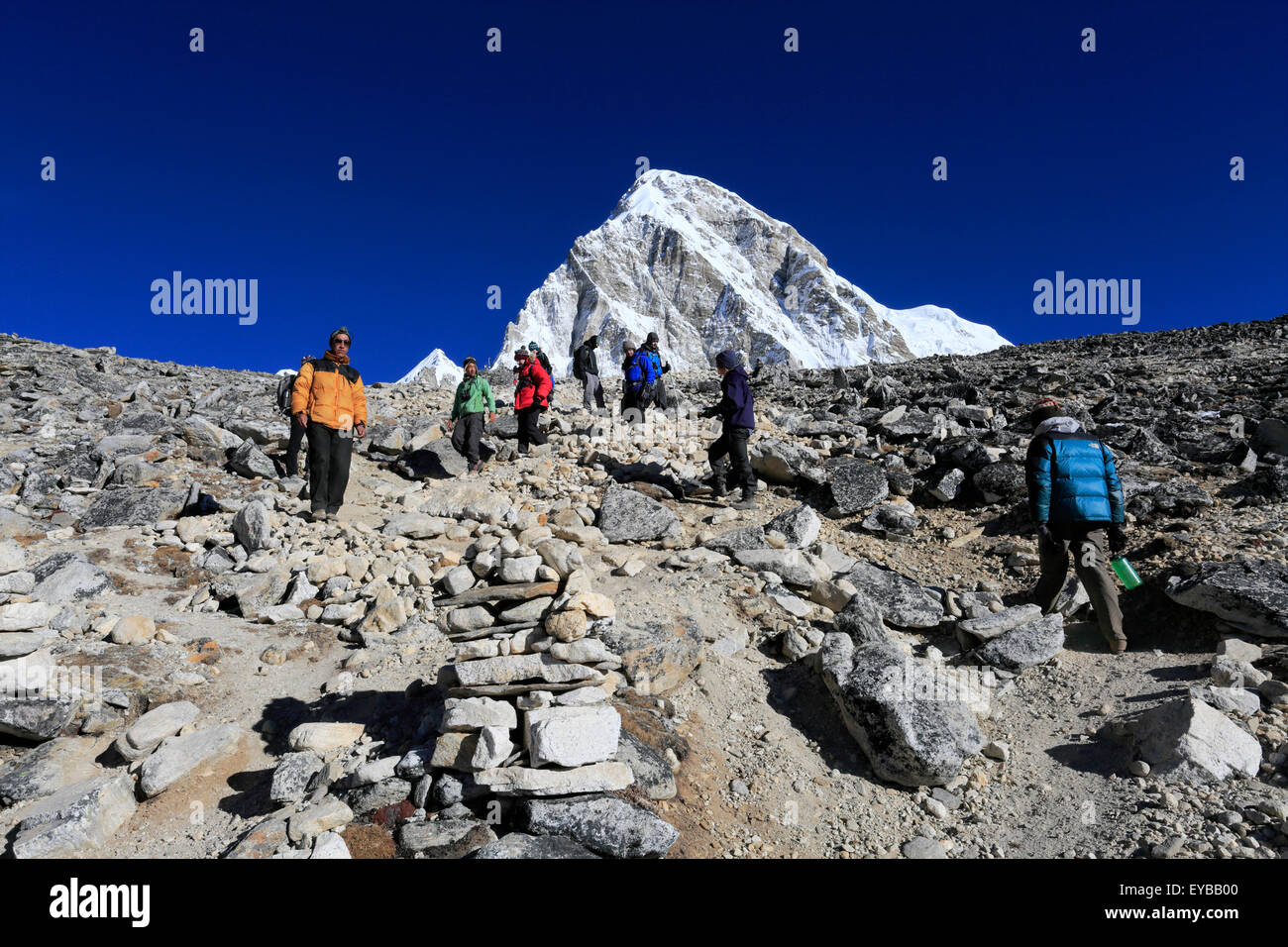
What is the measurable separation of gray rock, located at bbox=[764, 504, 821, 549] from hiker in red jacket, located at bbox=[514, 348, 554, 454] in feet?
17.1

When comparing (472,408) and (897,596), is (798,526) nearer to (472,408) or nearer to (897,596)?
(897,596)

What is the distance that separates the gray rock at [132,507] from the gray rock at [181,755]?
478cm

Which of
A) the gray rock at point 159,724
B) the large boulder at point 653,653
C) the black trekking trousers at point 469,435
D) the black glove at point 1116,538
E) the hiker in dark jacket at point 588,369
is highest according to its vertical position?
the hiker in dark jacket at point 588,369

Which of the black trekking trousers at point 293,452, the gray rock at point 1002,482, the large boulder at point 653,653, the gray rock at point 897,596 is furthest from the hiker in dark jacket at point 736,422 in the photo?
the black trekking trousers at point 293,452

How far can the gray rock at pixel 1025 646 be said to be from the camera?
5008mm

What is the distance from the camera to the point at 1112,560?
5.48 meters

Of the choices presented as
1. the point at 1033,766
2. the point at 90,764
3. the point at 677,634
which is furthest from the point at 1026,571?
the point at 90,764

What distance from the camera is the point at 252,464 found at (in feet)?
32.1

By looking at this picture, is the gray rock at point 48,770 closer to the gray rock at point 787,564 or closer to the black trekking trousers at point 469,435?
the gray rock at point 787,564

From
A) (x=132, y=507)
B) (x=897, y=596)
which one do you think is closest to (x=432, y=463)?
(x=132, y=507)

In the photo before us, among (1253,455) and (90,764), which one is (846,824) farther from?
(1253,455)

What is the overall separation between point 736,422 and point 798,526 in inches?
78.3

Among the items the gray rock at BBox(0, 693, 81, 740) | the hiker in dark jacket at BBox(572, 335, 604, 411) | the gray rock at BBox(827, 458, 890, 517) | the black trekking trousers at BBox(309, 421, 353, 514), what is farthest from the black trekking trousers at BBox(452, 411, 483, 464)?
the gray rock at BBox(0, 693, 81, 740)
